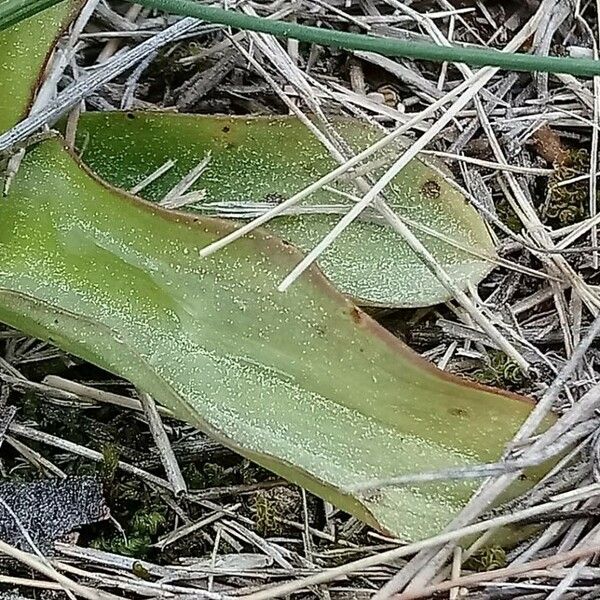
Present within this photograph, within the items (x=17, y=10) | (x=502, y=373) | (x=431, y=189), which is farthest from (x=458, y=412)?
(x=17, y=10)

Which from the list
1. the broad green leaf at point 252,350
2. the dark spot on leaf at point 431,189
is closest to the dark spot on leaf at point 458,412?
the broad green leaf at point 252,350

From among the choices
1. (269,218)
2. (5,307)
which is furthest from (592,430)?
(5,307)

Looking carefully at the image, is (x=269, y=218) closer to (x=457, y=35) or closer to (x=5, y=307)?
(x=5, y=307)

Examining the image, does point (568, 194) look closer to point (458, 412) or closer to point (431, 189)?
point (431, 189)

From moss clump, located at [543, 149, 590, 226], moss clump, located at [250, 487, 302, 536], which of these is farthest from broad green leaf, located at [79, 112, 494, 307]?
moss clump, located at [250, 487, 302, 536]

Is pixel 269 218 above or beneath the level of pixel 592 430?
above

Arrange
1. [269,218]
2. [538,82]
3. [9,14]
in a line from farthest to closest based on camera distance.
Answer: [538,82] < [269,218] < [9,14]

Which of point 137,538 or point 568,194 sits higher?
point 568,194
